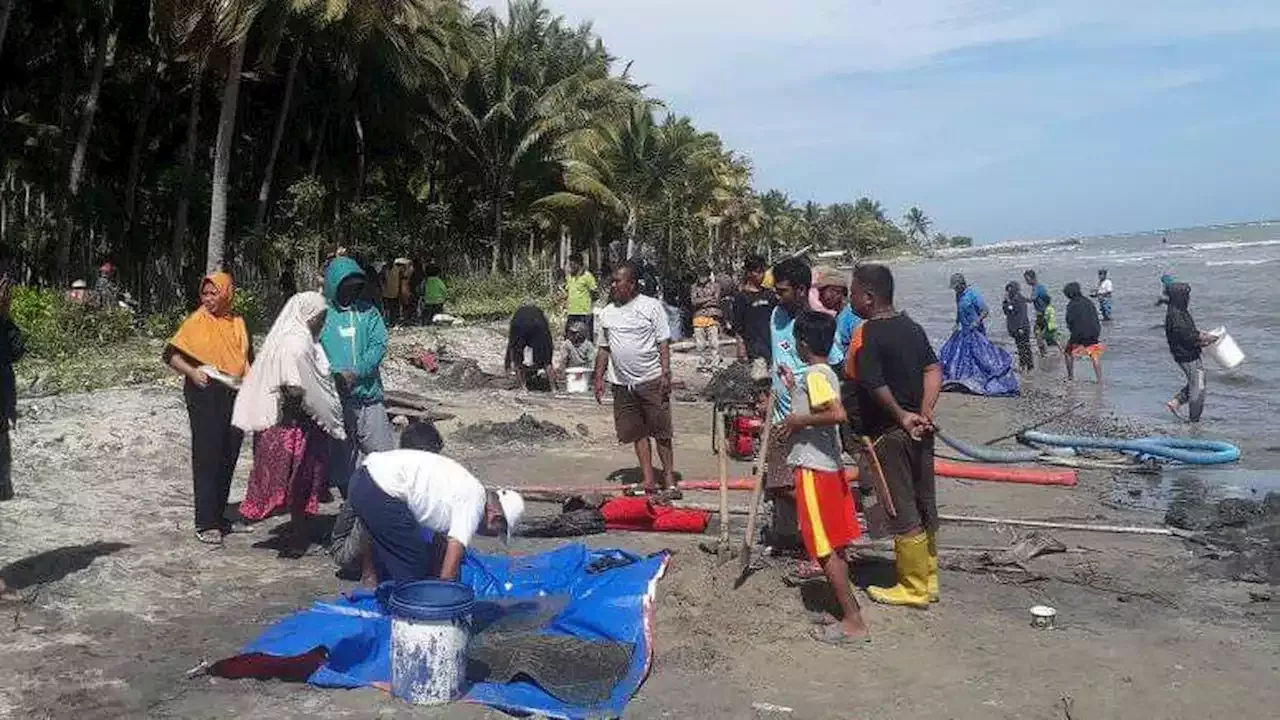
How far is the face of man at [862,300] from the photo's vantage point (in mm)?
5254

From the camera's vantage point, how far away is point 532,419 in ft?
35.1

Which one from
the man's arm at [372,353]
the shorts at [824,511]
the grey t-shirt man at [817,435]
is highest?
the man's arm at [372,353]

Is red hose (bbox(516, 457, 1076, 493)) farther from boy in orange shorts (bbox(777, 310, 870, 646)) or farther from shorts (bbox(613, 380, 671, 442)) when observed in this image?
boy in orange shorts (bbox(777, 310, 870, 646))

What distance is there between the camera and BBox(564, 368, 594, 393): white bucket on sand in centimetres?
1351

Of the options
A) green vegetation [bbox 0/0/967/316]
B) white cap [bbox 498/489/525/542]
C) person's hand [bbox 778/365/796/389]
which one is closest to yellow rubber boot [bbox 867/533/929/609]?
person's hand [bbox 778/365/796/389]

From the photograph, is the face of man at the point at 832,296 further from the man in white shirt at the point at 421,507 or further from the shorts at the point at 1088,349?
the shorts at the point at 1088,349

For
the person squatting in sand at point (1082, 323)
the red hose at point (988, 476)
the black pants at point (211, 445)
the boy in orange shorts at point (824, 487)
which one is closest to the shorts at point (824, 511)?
the boy in orange shorts at point (824, 487)

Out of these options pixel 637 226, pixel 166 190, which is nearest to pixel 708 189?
pixel 637 226

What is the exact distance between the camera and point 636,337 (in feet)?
24.9

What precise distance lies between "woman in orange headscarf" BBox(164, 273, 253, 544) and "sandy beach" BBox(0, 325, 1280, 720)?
0.45 metres

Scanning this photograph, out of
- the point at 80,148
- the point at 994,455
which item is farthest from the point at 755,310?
the point at 80,148

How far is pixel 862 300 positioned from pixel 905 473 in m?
0.86

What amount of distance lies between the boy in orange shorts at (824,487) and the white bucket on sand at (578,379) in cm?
823

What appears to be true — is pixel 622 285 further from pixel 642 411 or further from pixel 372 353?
pixel 372 353
